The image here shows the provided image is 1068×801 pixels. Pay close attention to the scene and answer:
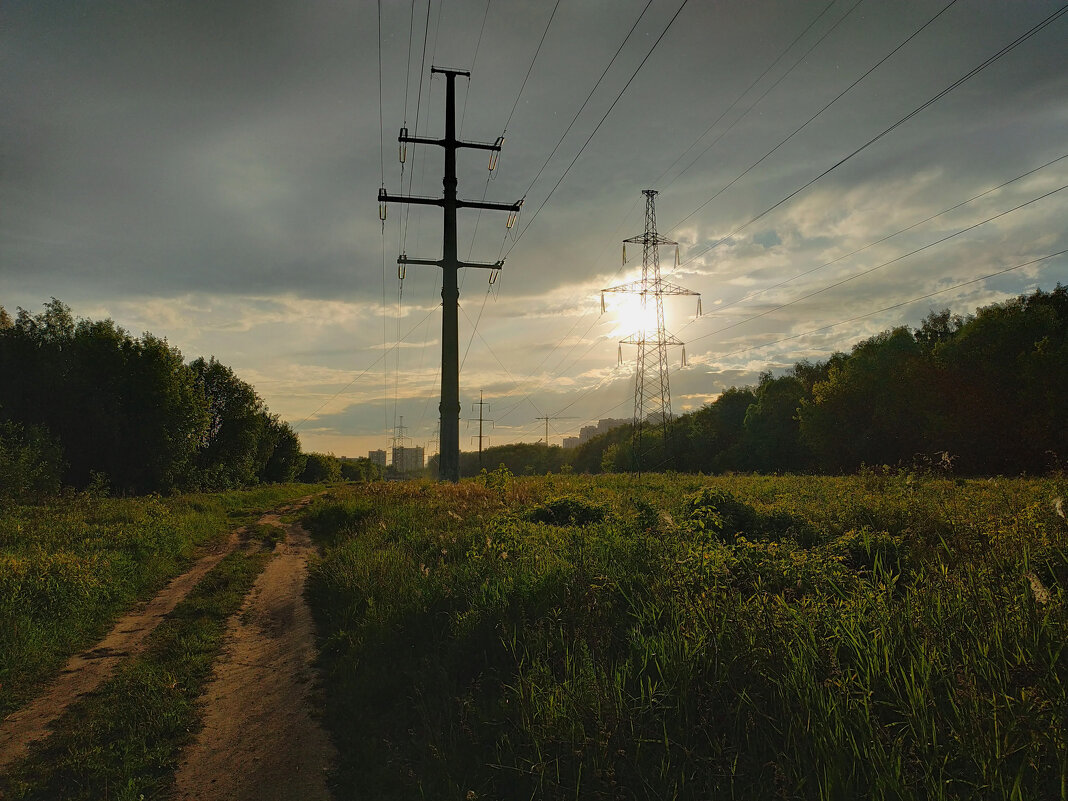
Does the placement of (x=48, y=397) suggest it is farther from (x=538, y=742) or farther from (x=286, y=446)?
(x=286, y=446)

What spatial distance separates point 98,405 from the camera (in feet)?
105

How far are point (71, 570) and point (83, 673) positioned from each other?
12.5 feet

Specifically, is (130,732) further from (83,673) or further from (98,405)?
(98,405)

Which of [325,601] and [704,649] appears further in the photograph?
[325,601]

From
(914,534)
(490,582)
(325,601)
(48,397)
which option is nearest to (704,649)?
(490,582)

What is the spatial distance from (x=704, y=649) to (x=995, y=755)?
1.87m

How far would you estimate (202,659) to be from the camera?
7.18m

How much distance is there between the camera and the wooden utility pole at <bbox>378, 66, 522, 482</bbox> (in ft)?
81.5

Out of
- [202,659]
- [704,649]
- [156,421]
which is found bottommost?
[202,659]

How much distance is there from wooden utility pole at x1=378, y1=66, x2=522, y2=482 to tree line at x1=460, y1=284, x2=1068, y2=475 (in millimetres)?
12687

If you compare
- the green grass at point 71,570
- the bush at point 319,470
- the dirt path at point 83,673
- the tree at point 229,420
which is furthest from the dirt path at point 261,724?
the bush at point 319,470

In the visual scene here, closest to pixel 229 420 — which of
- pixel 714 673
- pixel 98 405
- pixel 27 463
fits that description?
pixel 98 405

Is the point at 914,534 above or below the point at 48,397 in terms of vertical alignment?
below

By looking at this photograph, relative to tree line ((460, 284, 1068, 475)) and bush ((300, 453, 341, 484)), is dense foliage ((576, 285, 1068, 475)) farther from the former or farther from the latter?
bush ((300, 453, 341, 484))
